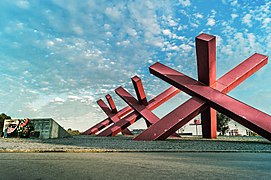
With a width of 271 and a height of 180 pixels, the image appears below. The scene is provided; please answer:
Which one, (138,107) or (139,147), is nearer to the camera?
(139,147)

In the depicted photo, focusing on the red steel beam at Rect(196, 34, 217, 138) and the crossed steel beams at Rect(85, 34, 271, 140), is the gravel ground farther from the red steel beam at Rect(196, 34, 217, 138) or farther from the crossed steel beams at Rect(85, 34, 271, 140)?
the red steel beam at Rect(196, 34, 217, 138)

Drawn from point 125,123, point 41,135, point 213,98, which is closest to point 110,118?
point 125,123

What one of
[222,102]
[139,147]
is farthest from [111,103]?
[139,147]

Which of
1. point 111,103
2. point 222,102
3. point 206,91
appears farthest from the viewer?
point 111,103

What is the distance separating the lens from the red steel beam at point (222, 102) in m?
7.81

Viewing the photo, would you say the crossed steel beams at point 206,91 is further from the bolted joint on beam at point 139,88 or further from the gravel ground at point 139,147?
the bolted joint on beam at point 139,88

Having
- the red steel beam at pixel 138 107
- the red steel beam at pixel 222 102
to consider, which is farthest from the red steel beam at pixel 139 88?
the red steel beam at pixel 222 102

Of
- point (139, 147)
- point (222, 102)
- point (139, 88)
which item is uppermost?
point (139, 88)

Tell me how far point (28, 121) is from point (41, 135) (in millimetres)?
1418

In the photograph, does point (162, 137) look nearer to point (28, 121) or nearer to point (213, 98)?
point (213, 98)

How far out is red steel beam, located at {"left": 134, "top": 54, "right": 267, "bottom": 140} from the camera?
9055 millimetres

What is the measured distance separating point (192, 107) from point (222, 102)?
1.18 meters

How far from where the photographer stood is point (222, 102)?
28.9 feet

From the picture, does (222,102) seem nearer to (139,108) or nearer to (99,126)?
(139,108)
